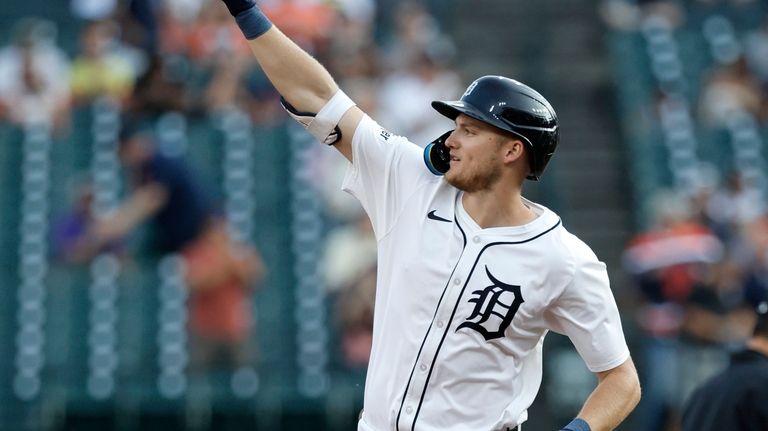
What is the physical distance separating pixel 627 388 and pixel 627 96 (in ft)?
30.1

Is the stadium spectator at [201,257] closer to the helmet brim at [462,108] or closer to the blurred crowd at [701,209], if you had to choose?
the blurred crowd at [701,209]

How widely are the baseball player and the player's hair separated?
1318 millimetres

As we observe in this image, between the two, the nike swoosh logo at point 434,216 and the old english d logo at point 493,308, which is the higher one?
the nike swoosh logo at point 434,216

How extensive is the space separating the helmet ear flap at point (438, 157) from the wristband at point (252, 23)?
0.65 metres

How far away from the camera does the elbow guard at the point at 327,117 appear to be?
172 inches

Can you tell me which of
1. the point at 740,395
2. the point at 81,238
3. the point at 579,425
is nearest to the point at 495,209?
the point at 579,425

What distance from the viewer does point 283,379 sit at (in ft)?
33.1

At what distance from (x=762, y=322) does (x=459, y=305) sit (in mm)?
1871

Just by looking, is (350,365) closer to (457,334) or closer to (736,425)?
(736,425)

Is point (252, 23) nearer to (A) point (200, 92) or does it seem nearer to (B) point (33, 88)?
(A) point (200, 92)

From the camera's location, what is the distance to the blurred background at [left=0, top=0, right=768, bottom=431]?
385 inches

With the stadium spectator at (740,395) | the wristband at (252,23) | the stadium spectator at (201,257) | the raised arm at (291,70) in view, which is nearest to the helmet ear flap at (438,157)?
the raised arm at (291,70)

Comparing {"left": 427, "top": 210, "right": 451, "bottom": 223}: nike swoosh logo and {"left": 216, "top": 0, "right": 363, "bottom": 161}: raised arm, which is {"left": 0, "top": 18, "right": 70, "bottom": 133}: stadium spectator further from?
{"left": 427, "top": 210, "right": 451, "bottom": 223}: nike swoosh logo

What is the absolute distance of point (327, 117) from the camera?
437cm
